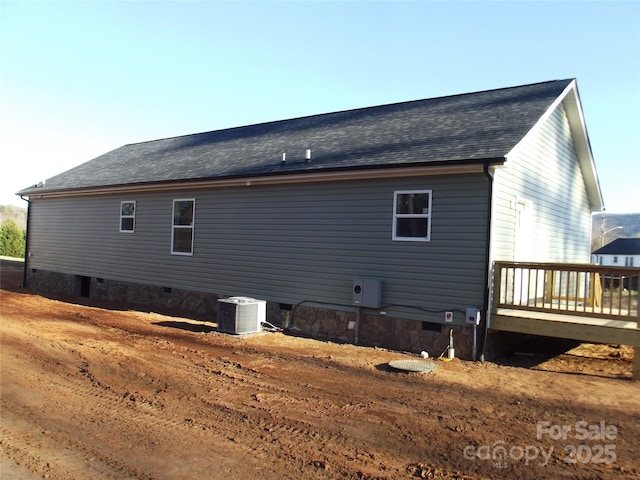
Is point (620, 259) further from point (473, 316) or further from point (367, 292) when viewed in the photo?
point (473, 316)

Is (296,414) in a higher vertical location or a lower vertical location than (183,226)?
lower

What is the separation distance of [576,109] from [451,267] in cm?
640

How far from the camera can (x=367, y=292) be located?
31.8 feet

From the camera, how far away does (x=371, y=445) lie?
4.77 m

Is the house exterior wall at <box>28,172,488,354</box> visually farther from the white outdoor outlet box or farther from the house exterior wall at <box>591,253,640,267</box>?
the house exterior wall at <box>591,253,640,267</box>

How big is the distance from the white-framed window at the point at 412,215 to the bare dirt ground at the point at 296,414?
2.27 meters

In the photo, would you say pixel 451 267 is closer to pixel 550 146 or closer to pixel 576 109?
pixel 550 146

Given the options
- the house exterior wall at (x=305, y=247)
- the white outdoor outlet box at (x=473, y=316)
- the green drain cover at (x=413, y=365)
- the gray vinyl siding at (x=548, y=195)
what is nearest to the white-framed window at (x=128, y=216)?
the house exterior wall at (x=305, y=247)

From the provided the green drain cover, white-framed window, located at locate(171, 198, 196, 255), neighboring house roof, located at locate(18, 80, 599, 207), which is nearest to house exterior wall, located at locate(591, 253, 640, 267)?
neighboring house roof, located at locate(18, 80, 599, 207)

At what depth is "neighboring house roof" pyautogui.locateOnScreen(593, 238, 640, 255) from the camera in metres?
56.6

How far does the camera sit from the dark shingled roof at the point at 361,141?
941 centimetres

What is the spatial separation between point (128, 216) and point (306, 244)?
735 cm

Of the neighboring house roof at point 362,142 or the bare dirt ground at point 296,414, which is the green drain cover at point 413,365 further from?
the neighboring house roof at point 362,142

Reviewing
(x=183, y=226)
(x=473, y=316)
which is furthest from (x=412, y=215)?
(x=183, y=226)
